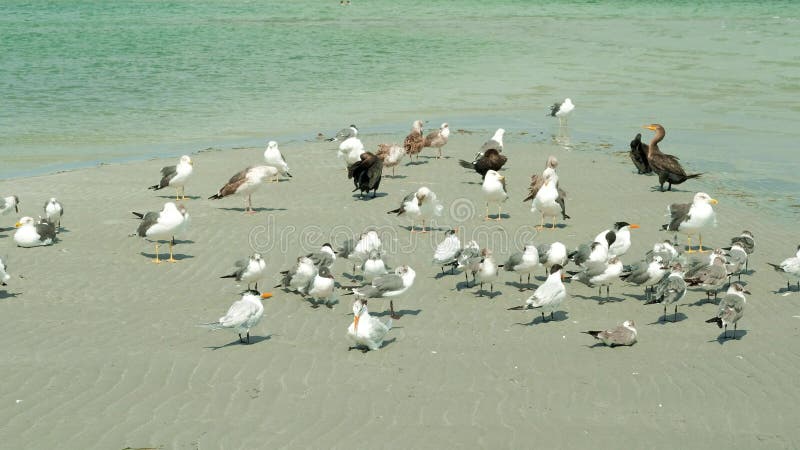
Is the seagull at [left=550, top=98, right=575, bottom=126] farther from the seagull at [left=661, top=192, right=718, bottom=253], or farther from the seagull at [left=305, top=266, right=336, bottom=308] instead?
the seagull at [left=305, top=266, right=336, bottom=308]

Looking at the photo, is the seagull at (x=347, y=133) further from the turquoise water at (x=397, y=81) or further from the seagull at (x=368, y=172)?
the seagull at (x=368, y=172)

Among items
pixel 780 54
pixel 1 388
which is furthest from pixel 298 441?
pixel 780 54

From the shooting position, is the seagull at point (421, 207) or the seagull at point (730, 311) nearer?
the seagull at point (730, 311)

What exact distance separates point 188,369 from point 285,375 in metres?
1.12

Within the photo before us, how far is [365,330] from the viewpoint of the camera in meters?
11.1

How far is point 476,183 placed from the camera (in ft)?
68.1

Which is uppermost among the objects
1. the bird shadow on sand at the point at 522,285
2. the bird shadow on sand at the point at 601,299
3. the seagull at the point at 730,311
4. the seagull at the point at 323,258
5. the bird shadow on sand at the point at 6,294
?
A: the seagull at the point at 323,258

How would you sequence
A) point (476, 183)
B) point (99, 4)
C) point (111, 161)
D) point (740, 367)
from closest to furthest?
point (740, 367)
point (476, 183)
point (111, 161)
point (99, 4)

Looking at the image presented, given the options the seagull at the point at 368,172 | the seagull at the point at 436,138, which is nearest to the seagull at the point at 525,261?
the seagull at the point at 368,172

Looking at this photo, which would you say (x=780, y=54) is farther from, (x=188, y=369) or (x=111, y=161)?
(x=188, y=369)

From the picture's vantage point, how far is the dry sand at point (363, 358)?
9.23 meters

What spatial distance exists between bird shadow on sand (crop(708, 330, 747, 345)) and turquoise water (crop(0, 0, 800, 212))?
7.73 metres

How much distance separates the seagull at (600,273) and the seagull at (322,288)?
340 cm

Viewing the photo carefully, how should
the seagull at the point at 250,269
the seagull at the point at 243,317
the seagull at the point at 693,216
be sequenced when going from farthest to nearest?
1. the seagull at the point at 693,216
2. the seagull at the point at 250,269
3. the seagull at the point at 243,317
